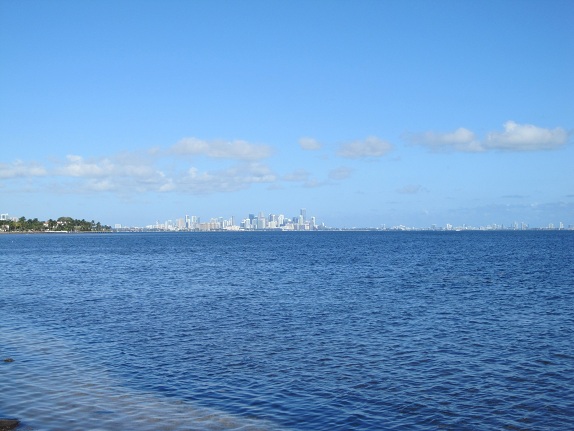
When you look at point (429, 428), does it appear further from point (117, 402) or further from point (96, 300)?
point (96, 300)

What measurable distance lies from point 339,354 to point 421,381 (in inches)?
211

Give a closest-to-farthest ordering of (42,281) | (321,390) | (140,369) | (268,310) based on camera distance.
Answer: (321,390) < (140,369) < (268,310) < (42,281)

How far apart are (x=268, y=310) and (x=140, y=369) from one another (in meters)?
17.4

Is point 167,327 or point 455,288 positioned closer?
point 167,327

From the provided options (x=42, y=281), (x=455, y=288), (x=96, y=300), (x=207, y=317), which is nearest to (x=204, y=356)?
(x=207, y=317)

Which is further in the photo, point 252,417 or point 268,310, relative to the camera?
point 268,310

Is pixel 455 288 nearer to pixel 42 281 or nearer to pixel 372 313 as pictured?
pixel 372 313

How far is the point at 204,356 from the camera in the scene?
26469 mm

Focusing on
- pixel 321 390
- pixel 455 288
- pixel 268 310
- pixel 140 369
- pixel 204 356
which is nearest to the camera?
pixel 321 390

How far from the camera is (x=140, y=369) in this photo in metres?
24.1

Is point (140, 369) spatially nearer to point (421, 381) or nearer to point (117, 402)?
point (117, 402)

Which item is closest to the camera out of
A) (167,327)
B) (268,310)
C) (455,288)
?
(167,327)

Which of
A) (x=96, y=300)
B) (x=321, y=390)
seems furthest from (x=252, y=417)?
(x=96, y=300)

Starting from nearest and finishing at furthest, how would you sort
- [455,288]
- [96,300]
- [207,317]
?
1. [207,317]
2. [96,300]
3. [455,288]
